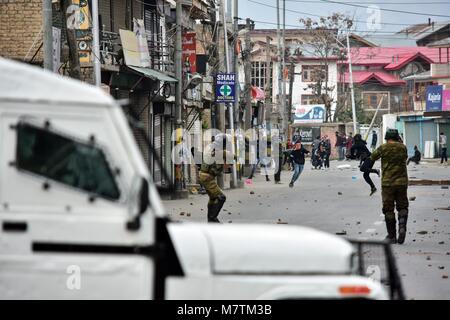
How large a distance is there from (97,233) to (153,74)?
2774 centimetres

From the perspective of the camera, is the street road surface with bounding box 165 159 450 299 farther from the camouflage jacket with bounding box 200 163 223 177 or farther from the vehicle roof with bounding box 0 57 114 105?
the vehicle roof with bounding box 0 57 114 105

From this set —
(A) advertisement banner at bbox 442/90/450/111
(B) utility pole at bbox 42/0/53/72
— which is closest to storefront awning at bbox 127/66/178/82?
(B) utility pole at bbox 42/0/53/72

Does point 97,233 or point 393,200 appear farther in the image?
point 393,200

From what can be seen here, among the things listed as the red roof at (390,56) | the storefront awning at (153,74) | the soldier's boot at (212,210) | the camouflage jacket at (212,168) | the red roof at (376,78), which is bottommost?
the soldier's boot at (212,210)

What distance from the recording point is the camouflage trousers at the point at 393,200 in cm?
1755

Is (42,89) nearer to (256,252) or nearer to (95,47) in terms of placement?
(256,252)

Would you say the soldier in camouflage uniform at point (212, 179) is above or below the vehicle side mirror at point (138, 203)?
below

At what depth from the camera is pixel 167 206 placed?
28797 mm

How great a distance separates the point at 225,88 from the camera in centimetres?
3934

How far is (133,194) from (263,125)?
201 ft

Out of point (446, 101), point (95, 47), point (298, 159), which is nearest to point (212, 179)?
point (95, 47)

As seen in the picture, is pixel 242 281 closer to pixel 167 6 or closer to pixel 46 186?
pixel 46 186

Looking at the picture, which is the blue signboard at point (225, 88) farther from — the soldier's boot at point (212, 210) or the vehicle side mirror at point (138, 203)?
the vehicle side mirror at point (138, 203)

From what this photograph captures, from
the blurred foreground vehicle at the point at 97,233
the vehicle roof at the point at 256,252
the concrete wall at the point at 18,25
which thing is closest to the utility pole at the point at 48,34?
the concrete wall at the point at 18,25
